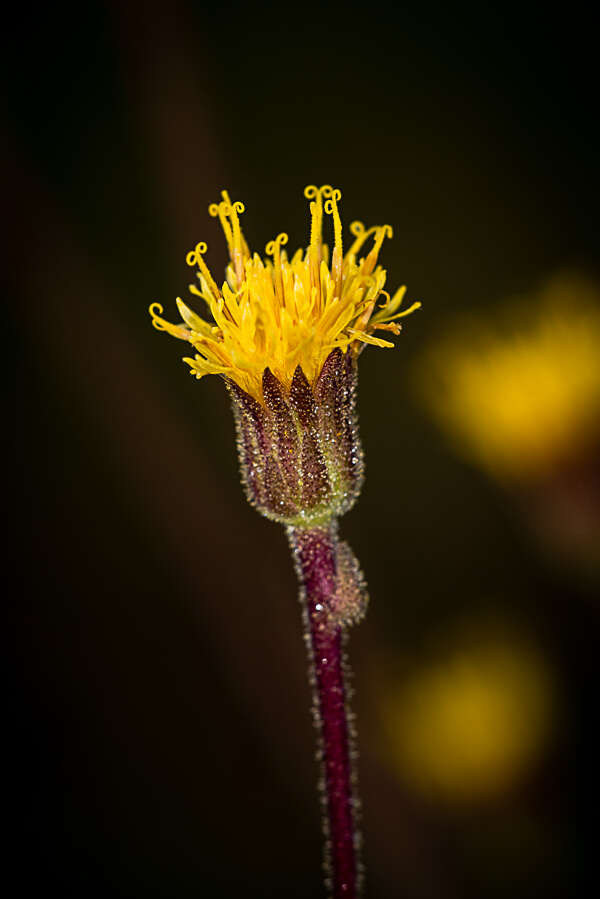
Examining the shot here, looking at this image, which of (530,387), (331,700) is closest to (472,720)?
(530,387)

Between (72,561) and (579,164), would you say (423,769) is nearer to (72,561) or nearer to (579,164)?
(72,561)

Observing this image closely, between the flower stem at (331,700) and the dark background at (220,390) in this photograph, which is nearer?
the flower stem at (331,700)

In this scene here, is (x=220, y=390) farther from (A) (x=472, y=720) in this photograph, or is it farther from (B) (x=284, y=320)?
(B) (x=284, y=320)

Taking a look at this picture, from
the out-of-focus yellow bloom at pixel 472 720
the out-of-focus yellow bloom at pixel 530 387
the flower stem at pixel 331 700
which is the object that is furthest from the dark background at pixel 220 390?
the flower stem at pixel 331 700

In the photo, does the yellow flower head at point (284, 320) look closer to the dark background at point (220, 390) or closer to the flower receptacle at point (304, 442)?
the flower receptacle at point (304, 442)

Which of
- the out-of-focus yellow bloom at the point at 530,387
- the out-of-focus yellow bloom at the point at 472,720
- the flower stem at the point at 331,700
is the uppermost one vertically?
the out-of-focus yellow bloom at the point at 530,387

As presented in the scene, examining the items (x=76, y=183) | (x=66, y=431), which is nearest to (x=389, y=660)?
(x=66, y=431)
